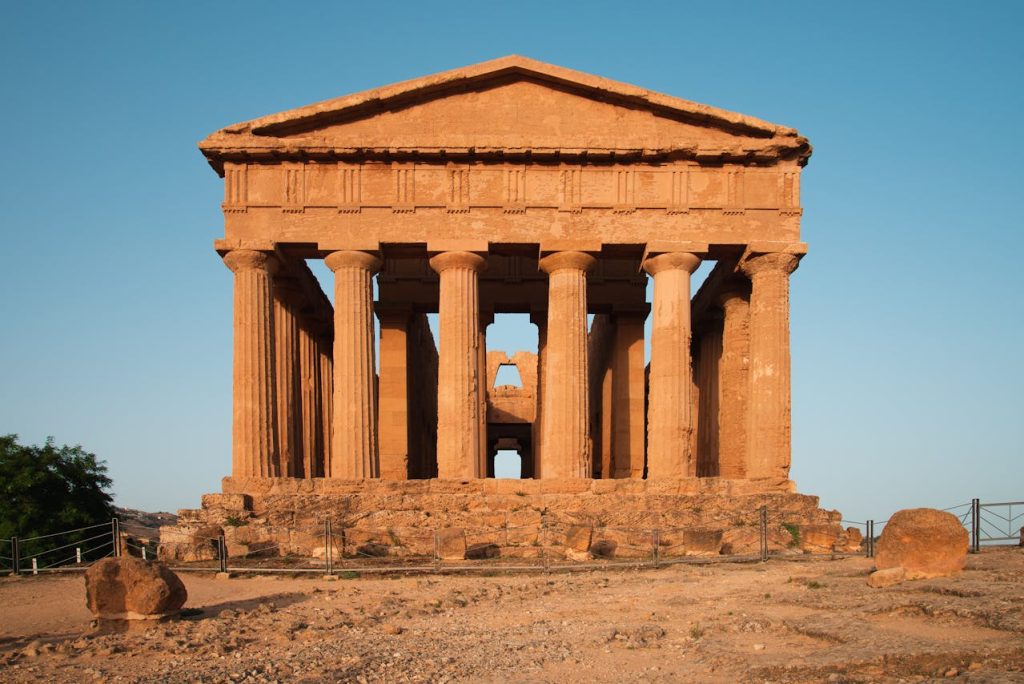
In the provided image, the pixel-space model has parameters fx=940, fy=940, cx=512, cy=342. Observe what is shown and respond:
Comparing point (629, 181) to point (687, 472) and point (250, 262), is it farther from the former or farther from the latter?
point (250, 262)

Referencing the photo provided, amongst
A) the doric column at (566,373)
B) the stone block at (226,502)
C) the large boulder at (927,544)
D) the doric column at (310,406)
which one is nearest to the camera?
the large boulder at (927,544)

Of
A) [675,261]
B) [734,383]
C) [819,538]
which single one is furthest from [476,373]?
[819,538]

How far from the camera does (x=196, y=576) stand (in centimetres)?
1873

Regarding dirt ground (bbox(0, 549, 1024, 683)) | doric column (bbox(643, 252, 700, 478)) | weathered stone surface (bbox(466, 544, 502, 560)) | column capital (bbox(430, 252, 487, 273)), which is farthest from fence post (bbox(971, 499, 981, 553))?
column capital (bbox(430, 252, 487, 273))

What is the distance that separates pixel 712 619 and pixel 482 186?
1670 cm

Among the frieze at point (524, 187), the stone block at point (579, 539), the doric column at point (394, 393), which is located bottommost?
the stone block at point (579, 539)

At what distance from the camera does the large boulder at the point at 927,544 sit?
13789 mm

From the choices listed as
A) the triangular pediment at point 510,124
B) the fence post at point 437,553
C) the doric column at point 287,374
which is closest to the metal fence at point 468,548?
the fence post at point 437,553

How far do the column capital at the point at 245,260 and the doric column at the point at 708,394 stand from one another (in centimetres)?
1519

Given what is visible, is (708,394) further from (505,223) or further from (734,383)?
(505,223)

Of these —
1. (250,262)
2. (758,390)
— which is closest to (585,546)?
(758,390)

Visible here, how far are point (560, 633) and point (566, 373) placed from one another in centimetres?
1462

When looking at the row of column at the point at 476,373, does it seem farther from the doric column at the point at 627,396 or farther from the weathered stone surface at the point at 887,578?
the weathered stone surface at the point at 887,578

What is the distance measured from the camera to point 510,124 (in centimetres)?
2683
